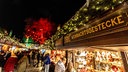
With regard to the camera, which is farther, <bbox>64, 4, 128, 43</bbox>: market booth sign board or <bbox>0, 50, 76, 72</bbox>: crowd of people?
<bbox>0, 50, 76, 72</bbox>: crowd of people

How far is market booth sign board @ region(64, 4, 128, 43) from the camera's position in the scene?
293 cm

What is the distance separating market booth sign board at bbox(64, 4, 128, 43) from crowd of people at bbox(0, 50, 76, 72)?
8.16 feet

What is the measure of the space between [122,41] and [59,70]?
12.9 feet

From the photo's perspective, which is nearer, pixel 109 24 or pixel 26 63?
pixel 109 24

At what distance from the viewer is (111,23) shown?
3.25 meters

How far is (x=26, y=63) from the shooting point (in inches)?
352

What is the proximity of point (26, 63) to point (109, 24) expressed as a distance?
6880mm

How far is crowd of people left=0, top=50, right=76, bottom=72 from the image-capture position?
6.43 m

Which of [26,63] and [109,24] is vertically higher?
[109,24]

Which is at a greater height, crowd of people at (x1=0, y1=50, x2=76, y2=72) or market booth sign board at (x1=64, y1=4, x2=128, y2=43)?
market booth sign board at (x1=64, y1=4, x2=128, y2=43)

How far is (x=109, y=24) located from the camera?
332 cm

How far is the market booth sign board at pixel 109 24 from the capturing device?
115 inches

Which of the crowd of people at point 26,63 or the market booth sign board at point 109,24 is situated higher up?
the market booth sign board at point 109,24

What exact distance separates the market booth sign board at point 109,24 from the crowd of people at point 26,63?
2489 mm
